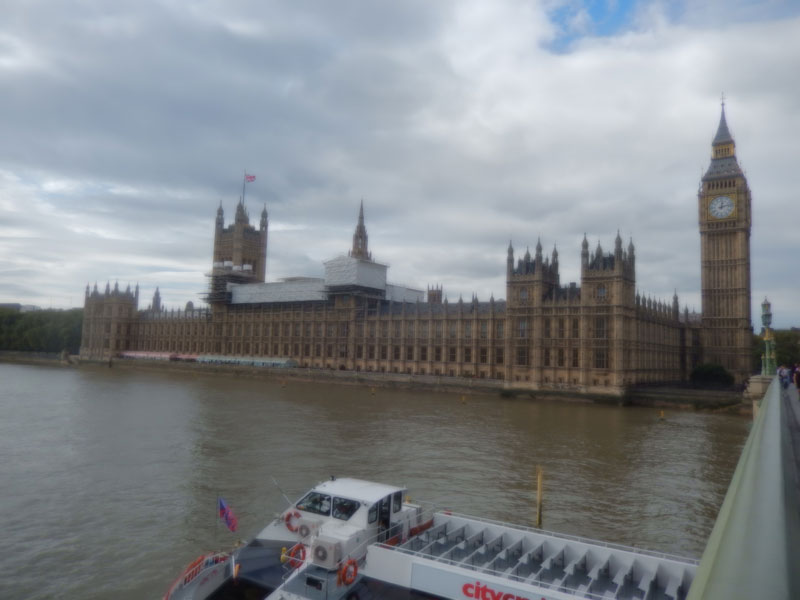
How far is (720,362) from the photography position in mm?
81688

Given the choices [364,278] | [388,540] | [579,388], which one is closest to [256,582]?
[388,540]

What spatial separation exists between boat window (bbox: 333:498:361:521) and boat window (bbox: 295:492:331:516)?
208 millimetres

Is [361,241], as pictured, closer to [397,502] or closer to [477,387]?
[477,387]

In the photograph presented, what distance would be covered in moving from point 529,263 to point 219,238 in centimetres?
10128

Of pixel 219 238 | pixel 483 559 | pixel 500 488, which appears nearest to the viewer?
pixel 483 559

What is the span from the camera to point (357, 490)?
16.6m

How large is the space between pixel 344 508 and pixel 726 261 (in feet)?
279

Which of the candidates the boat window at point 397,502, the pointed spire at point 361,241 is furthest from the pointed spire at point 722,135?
the boat window at point 397,502

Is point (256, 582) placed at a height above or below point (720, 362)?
below

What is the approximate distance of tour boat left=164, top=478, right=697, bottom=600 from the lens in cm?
1323

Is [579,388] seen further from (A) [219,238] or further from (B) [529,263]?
(A) [219,238]

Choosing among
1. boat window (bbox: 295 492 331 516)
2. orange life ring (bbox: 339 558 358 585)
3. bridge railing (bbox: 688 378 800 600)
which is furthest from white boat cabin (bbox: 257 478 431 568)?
bridge railing (bbox: 688 378 800 600)

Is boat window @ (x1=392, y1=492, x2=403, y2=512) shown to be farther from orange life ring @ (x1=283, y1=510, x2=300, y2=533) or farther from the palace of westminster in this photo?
the palace of westminster

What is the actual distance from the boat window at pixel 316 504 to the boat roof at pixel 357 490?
169mm
